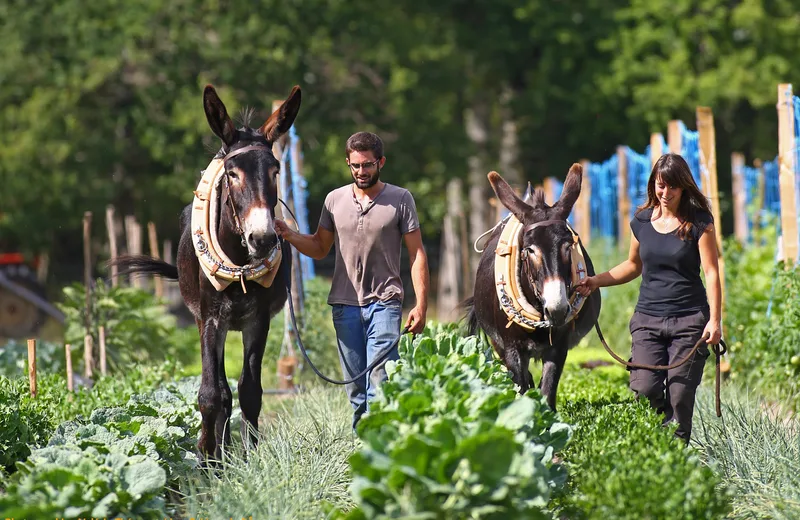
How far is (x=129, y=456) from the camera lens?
17.0 feet

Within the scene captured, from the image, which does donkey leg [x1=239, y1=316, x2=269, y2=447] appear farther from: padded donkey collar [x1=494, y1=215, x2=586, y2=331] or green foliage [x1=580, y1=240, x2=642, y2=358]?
green foliage [x1=580, y1=240, x2=642, y2=358]

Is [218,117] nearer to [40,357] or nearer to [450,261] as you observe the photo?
[40,357]

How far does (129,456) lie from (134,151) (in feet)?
60.1

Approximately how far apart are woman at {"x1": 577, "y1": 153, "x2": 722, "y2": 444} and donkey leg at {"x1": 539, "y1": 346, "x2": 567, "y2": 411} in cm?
47

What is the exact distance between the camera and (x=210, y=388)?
20.1 ft

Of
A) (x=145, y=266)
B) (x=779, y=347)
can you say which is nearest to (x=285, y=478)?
(x=145, y=266)

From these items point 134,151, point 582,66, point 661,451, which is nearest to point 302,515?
point 661,451

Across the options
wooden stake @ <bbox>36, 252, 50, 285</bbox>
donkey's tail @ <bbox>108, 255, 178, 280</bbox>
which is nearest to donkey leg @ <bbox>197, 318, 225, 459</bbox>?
donkey's tail @ <bbox>108, 255, 178, 280</bbox>

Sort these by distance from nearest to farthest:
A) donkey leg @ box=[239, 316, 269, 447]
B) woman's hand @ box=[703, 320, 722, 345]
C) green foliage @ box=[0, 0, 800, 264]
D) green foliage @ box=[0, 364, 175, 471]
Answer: woman's hand @ box=[703, 320, 722, 345], green foliage @ box=[0, 364, 175, 471], donkey leg @ box=[239, 316, 269, 447], green foliage @ box=[0, 0, 800, 264]

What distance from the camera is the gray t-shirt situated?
5.97 meters

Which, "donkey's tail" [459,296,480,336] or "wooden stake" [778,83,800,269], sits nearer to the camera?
"donkey's tail" [459,296,480,336]

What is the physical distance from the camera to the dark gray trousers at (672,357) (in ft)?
19.3

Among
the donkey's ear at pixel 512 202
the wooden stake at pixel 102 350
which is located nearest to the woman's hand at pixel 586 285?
the donkey's ear at pixel 512 202

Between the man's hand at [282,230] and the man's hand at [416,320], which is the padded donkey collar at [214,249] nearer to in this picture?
the man's hand at [282,230]
